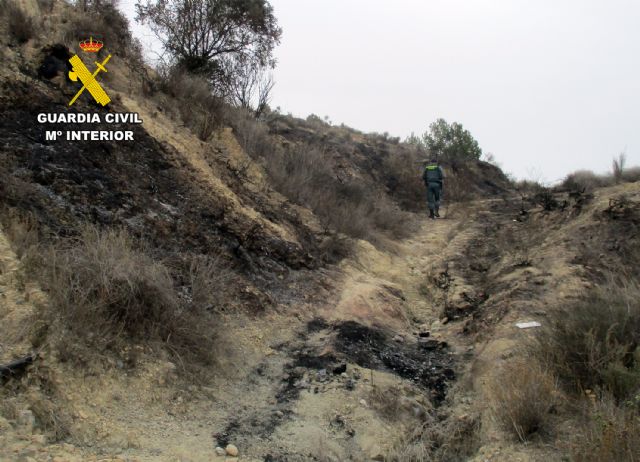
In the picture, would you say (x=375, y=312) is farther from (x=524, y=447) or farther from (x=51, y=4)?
(x=51, y=4)

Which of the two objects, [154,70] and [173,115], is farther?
[154,70]

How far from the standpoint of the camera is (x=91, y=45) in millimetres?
7676

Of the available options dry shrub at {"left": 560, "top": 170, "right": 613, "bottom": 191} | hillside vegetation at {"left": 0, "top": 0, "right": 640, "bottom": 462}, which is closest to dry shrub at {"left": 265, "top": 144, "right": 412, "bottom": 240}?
hillside vegetation at {"left": 0, "top": 0, "right": 640, "bottom": 462}

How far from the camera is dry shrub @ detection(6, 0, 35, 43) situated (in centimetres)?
657

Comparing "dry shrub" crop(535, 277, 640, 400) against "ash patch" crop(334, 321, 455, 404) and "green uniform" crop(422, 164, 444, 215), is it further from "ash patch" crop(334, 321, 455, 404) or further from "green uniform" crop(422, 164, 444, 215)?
"green uniform" crop(422, 164, 444, 215)

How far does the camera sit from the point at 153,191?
6262 millimetres

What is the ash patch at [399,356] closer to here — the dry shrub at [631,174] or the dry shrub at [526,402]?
the dry shrub at [526,402]

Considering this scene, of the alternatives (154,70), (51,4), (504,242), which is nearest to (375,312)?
(504,242)

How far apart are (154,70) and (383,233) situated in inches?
222

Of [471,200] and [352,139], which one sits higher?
[352,139]

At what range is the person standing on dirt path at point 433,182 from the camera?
1379 cm

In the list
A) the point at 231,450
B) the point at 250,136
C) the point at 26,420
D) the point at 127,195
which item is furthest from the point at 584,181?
the point at 26,420

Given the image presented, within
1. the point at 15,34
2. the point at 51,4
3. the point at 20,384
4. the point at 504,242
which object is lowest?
the point at 20,384

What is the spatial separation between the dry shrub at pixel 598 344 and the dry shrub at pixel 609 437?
0.97 feet
